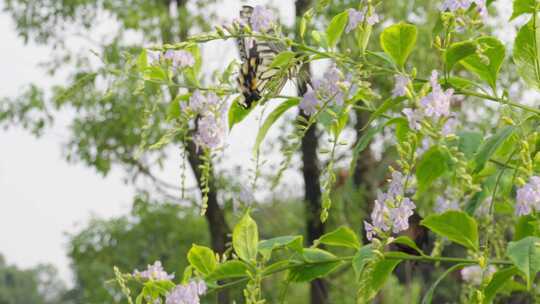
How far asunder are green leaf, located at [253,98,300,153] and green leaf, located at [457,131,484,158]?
0.98 feet

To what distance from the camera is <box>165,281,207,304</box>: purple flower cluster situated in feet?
4.66

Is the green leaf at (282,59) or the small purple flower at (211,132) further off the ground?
the green leaf at (282,59)

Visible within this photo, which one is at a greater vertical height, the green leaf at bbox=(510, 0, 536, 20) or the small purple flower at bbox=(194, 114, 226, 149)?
the green leaf at bbox=(510, 0, 536, 20)

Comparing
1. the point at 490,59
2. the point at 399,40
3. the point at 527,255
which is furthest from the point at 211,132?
the point at 527,255

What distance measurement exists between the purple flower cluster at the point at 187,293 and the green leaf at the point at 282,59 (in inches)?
16.0

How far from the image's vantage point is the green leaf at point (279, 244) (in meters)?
1.37

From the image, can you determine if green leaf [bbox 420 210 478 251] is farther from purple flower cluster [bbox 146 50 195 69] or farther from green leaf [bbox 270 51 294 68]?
purple flower cluster [bbox 146 50 195 69]

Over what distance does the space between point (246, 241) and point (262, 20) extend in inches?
13.9

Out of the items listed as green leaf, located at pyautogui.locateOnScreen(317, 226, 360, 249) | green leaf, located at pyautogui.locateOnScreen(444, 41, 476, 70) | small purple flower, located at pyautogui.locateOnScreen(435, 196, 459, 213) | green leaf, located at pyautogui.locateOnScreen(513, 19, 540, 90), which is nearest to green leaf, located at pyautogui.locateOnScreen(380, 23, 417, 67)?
green leaf, located at pyautogui.locateOnScreen(444, 41, 476, 70)

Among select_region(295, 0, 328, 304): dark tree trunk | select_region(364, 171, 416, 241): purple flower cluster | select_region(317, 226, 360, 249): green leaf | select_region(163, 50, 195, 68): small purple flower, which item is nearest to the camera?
select_region(364, 171, 416, 241): purple flower cluster

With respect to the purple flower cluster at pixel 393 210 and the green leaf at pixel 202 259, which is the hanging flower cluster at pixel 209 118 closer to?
the green leaf at pixel 202 259

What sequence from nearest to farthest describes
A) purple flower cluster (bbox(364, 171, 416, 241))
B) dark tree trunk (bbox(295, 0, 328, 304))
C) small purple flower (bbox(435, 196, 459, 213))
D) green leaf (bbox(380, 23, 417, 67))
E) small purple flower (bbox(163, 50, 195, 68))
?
purple flower cluster (bbox(364, 171, 416, 241))
green leaf (bbox(380, 23, 417, 67))
small purple flower (bbox(163, 50, 195, 68))
small purple flower (bbox(435, 196, 459, 213))
dark tree trunk (bbox(295, 0, 328, 304))

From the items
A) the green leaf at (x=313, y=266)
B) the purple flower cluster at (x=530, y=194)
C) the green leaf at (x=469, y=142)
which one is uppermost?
the green leaf at (x=469, y=142)

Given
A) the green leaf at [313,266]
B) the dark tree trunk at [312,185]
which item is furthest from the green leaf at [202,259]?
the dark tree trunk at [312,185]
